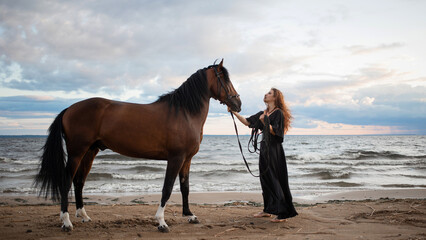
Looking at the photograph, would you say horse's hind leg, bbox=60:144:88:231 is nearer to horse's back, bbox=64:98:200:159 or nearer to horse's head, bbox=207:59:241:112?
horse's back, bbox=64:98:200:159

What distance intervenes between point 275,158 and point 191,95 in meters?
1.66

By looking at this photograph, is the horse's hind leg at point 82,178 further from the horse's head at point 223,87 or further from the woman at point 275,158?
the woman at point 275,158

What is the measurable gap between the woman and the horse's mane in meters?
0.63

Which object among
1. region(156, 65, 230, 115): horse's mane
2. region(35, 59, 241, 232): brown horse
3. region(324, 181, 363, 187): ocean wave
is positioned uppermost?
region(156, 65, 230, 115): horse's mane

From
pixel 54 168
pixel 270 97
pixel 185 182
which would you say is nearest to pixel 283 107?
pixel 270 97

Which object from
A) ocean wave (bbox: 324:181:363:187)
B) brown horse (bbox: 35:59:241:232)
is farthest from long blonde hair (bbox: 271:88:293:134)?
ocean wave (bbox: 324:181:363:187)

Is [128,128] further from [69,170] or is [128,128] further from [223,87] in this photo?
[223,87]

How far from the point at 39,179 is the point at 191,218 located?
82.8 inches

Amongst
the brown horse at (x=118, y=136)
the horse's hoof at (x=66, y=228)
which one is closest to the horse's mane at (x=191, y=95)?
the brown horse at (x=118, y=136)

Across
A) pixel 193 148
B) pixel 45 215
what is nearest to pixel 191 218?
pixel 193 148

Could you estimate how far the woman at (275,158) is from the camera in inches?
170

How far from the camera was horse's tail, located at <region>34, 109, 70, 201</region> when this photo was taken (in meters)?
3.62

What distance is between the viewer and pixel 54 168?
3.63 m

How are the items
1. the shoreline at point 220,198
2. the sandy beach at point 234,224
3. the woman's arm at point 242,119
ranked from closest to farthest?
1. the sandy beach at point 234,224
2. the woman's arm at point 242,119
3. the shoreline at point 220,198
